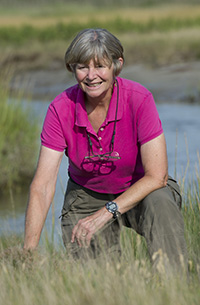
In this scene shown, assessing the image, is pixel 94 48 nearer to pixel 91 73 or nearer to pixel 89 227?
pixel 91 73

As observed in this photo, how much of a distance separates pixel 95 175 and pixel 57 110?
367mm

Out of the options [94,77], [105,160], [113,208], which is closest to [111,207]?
[113,208]

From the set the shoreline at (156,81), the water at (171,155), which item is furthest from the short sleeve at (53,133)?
the shoreline at (156,81)

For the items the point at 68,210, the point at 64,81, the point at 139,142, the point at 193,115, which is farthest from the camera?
the point at 64,81

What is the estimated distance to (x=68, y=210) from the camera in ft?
11.9

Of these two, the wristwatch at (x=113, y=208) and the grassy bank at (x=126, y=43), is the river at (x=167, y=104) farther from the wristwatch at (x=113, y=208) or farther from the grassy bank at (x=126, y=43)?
the wristwatch at (x=113, y=208)

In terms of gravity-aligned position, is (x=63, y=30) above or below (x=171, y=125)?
above

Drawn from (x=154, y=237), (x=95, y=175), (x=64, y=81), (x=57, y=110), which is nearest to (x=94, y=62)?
(x=57, y=110)

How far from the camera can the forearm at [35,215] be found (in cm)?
321

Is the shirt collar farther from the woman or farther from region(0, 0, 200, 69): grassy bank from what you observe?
region(0, 0, 200, 69): grassy bank

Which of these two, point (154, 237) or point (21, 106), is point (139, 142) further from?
point (21, 106)

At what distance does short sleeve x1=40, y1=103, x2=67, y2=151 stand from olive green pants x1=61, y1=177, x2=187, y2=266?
33 centimetres

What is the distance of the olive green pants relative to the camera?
306 centimetres

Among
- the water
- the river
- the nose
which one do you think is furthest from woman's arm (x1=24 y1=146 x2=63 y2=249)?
the river
